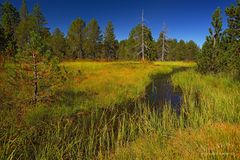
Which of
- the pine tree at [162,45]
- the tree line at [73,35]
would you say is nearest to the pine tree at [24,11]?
the tree line at [73,35]

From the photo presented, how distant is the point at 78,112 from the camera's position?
9.15 meters

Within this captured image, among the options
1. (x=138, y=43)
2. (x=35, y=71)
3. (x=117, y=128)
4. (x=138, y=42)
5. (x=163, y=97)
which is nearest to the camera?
(x=117, y=128)

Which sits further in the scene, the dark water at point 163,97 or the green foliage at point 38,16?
the green foliage at point 38,16

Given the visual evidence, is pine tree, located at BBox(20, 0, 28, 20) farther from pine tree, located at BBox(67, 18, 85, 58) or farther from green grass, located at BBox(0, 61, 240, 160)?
green grass, located at BBox(0, 61, 240, 160)

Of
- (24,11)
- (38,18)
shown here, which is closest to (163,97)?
(38,18)

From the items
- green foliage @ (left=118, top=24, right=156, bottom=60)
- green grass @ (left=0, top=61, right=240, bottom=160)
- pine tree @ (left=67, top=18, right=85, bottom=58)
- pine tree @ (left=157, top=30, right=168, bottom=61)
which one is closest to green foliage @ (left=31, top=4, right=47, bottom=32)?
pine tree @ (left=67, top=18, right=85, bottom=58)

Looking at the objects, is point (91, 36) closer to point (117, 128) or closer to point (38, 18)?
point (38, 18)

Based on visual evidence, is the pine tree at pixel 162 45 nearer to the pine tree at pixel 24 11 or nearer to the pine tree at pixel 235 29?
the pine tree at pixel 235 29

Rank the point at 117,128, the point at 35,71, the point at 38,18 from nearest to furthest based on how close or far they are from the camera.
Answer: the point at 117,128
the point at 35,71
the point at 38,18

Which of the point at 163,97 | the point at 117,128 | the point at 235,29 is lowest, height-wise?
the point at 117,128

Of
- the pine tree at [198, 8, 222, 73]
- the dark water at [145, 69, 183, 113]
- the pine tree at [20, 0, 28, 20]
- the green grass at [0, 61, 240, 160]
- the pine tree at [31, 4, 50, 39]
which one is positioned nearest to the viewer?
the green grass at [0, 61, 240, 160]

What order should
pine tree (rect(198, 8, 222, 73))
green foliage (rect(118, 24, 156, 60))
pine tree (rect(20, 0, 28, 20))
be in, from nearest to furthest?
pine tree (rect(198, 8, 222, 73)) → green foliage (rect(118, 24, 156, 60)) → pine tree (rect(20, 0, 28, 20))

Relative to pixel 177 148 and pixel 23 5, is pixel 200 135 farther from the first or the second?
pixel 23 5

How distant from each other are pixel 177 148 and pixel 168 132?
1.25m
